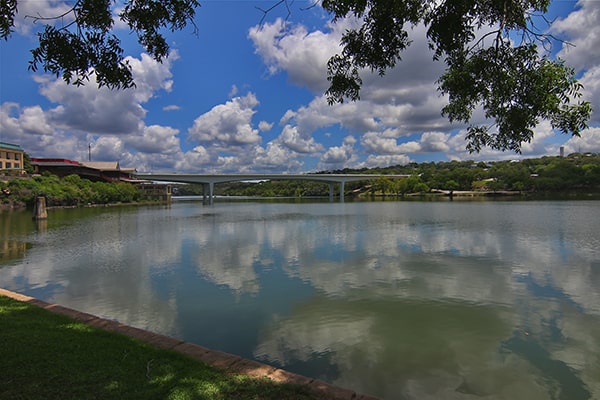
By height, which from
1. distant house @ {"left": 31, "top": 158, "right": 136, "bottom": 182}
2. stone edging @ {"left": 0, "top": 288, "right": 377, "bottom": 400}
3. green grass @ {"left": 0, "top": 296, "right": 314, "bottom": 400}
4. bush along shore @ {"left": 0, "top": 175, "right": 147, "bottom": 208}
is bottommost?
stone edging @ {"left": 0, "top": 288, "right": 377, "bottom": 400}

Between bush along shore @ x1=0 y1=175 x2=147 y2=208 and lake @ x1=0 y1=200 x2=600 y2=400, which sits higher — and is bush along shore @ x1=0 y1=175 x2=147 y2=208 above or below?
above

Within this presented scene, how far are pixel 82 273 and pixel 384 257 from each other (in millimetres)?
13163

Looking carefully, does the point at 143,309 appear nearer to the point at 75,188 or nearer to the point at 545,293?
the point at 545,293

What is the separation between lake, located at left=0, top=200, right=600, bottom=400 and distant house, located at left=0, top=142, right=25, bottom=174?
2921 inches

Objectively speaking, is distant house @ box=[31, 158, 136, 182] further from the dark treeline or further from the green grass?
the green grass

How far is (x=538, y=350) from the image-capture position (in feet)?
24.5

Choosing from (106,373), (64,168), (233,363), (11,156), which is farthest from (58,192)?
(233,363)

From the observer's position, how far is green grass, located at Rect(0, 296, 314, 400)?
4562 millimetres

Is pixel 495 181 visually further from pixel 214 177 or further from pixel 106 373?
pixel 106 373

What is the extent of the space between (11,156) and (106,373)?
330ft

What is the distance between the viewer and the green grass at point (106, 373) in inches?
180

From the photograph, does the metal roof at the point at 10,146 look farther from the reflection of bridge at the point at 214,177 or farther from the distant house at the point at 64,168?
the reflection of bridge at the point at 214,177

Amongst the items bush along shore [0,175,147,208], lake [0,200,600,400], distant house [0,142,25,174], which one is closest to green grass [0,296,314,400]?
lake [0,200,600,400]

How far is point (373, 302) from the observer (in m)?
10.7
